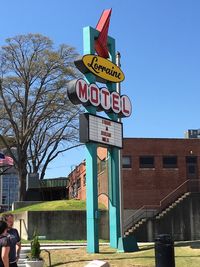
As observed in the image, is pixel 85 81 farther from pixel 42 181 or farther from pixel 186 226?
pixel 42 181

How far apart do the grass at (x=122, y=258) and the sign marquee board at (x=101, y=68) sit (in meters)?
7.86

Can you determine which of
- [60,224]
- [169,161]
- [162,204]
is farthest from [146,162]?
[60,224]

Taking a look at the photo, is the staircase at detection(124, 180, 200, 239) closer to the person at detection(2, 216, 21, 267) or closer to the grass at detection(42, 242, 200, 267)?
the grass at detection(42, 242, 200, 267)

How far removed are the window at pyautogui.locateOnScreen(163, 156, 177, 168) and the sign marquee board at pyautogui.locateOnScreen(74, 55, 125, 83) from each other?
18013mm

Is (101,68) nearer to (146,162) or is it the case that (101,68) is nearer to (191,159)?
(146,162)

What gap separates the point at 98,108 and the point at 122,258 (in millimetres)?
7152

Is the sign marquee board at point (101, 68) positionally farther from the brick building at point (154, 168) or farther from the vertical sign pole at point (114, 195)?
the brick building at point (154, 168)

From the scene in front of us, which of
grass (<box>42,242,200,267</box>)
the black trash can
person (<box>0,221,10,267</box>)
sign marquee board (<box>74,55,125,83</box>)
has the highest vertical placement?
sign marquee board (<box>74,55,125,83</box>)

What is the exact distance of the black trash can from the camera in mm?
13295

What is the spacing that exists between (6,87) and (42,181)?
1385 cm

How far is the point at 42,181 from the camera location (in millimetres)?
61500

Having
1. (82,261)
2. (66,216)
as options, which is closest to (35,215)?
(66,216)

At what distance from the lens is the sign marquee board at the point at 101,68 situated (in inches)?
886

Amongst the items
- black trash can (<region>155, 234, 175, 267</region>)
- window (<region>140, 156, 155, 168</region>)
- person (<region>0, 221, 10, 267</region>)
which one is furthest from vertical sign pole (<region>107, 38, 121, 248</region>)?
window (<region>140, 156, 155, 168</region>)
